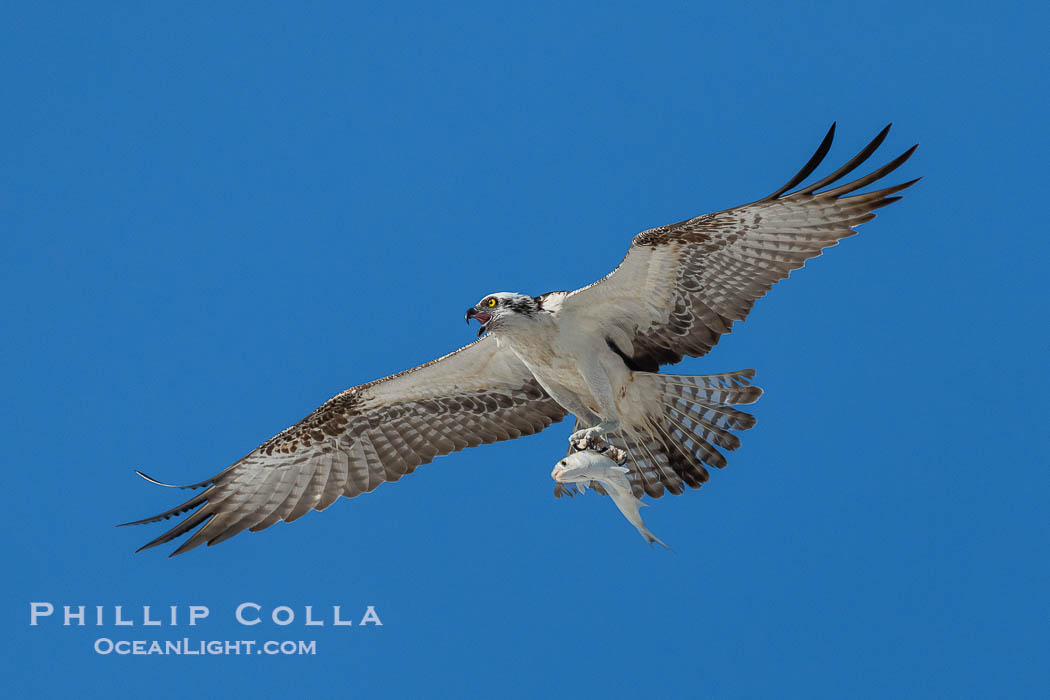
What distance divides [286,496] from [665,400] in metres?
4.00

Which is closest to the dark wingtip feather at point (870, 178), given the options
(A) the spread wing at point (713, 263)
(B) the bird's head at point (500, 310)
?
(A) the spread wing at point (713, 263)

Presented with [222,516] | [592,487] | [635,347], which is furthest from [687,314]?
[222,516]

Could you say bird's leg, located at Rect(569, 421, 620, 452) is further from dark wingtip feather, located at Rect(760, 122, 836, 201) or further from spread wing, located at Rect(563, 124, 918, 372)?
dark wingtip feather, located at Rect(760, 122, 836, 201)

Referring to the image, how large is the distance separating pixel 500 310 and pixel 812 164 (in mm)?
2960

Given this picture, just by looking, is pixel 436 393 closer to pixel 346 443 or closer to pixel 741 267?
pixel 346 443

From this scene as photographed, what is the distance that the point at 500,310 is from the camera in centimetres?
1223

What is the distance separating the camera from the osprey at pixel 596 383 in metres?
11.9

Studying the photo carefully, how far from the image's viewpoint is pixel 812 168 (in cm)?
1130

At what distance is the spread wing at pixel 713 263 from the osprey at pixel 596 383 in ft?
0.04

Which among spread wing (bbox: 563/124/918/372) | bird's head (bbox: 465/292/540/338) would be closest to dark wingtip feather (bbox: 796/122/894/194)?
spread wing (bbox: 563/124/918/372)

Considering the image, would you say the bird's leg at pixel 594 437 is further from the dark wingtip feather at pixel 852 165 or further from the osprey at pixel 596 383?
the dark wingtip feather at pixel 852 165

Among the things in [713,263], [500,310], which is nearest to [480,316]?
[500,310]

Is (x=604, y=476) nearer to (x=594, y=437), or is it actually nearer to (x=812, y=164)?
(x=594, y=437)

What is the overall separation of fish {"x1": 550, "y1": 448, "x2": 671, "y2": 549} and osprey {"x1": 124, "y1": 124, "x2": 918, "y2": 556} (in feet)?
0.51
